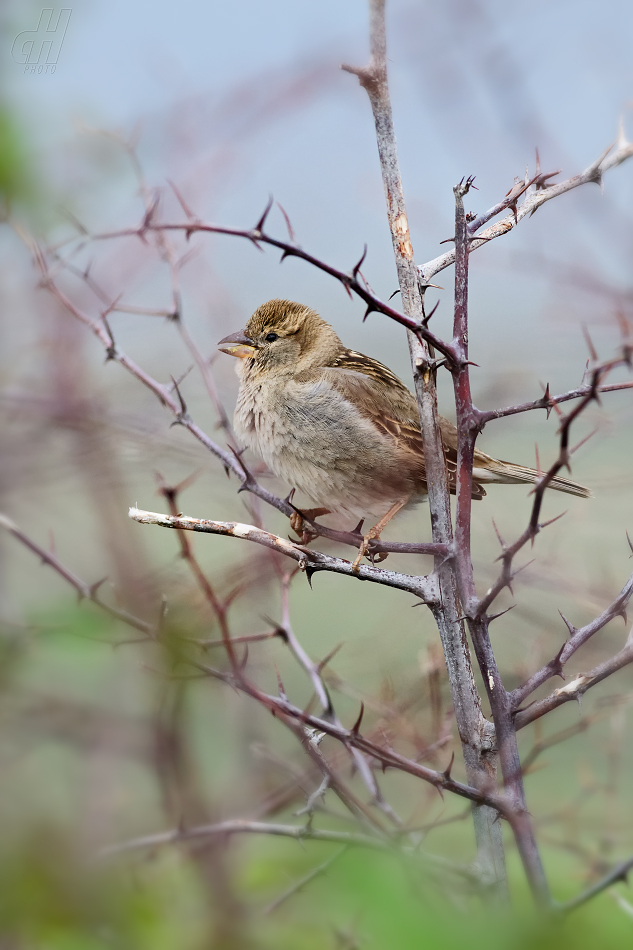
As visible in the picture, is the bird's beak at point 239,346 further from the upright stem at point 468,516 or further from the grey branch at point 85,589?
the upright stem at point 468,516

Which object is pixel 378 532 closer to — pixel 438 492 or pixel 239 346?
pixel 438 492

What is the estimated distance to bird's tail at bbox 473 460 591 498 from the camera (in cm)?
354

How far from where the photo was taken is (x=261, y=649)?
4.08 meters

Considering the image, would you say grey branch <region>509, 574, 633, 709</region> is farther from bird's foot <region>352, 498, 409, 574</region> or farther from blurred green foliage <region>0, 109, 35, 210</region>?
blurred green foliage <region>0, 109, 35, 210</region>

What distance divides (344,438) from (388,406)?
0.29 meters

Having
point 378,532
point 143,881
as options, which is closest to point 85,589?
point 143,881

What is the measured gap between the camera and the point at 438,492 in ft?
7.18

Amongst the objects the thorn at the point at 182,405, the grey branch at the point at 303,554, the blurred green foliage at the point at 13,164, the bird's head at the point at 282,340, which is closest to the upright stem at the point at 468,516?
the grey branch at the point at 303,554

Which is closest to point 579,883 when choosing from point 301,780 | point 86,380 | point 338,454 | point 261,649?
point 301,780

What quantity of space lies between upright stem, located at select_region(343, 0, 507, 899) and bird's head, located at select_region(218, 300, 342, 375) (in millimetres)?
1524

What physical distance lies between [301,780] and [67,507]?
2473mm

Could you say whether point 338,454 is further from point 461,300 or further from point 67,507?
point 67,507

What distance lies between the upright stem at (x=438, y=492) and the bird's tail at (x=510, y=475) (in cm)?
138

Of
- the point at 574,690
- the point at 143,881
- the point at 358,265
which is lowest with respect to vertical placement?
the point at 143,881
